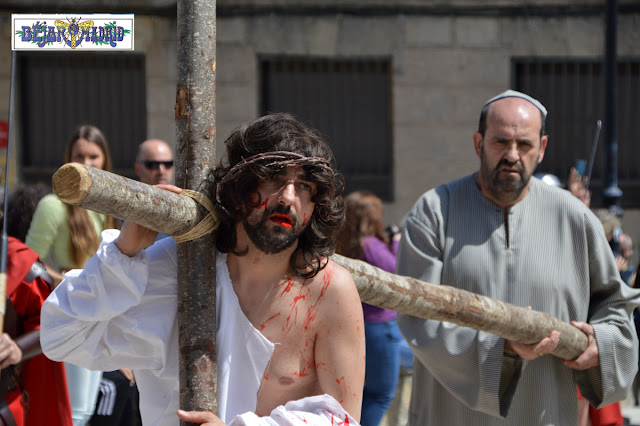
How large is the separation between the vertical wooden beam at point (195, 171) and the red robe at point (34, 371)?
5.16ft

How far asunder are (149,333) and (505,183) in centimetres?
190

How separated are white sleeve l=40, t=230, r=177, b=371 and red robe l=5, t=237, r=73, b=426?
55.2 inches

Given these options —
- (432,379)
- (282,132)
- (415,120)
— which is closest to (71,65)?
(415,120)

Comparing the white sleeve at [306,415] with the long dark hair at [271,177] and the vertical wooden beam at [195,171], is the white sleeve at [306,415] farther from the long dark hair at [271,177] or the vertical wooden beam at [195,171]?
the long dark hair at [271,177]

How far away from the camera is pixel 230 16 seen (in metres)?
10.2

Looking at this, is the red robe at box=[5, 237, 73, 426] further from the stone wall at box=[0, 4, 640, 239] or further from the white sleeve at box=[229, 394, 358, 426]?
the stone wall at box=[0, 4, 640, 239]

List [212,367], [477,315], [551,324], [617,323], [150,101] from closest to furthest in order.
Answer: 1. [212,367]
2. [477,315]
3. [551,324]
4. [617,323]
5. [150,101]

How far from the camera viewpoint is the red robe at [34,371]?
11.6 feet

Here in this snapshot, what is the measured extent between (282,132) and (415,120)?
27.0ft

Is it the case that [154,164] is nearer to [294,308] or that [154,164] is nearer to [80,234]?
[80,234]

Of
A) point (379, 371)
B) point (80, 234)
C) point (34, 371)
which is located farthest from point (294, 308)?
point (379, 371)

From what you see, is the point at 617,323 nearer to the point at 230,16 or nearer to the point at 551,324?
the point at 551,324

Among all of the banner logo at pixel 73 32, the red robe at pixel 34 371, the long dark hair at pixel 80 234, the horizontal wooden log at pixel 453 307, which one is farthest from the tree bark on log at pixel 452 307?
the long dark hair at pixel 80 234

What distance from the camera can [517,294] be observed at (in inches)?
140
